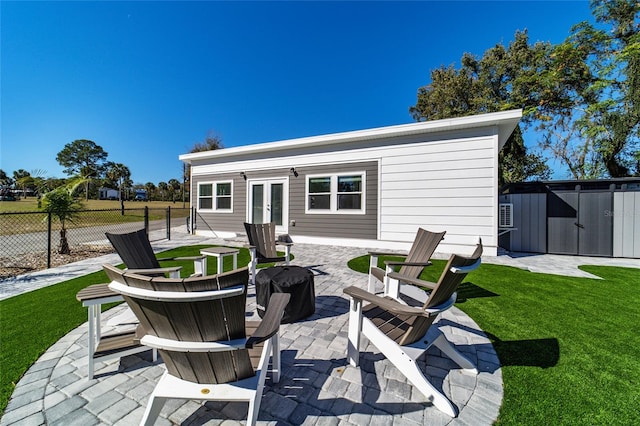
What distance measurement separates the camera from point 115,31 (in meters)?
7.76

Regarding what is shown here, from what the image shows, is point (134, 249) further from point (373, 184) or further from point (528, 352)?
point (373, 184)

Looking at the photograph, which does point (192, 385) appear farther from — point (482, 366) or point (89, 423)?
point (482, 366)

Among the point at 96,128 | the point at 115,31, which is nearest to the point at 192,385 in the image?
the point at 115,31

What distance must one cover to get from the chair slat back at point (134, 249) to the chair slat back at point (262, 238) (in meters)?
1.65

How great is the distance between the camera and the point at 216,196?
33.5 ft

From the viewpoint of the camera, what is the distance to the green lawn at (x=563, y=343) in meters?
1.58

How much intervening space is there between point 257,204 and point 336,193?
3268mm

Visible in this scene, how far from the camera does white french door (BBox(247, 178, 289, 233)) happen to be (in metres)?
8.86

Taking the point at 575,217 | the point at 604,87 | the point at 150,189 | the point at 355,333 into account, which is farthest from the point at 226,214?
the point at 150,189

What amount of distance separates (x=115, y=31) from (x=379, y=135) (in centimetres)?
903

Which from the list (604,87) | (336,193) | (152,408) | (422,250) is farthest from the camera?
(604,87)

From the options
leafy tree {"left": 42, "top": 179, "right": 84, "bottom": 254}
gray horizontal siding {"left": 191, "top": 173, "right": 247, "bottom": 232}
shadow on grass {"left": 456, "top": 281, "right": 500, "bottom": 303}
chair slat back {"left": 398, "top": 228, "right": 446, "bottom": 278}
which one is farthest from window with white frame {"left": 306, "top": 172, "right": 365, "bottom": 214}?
leafy tree {"left": 42, "top": 179, "right": 84, "bottom": 254}

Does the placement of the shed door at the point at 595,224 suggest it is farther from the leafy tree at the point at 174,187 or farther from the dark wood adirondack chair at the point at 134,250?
the leafy tree at the point at 174,187

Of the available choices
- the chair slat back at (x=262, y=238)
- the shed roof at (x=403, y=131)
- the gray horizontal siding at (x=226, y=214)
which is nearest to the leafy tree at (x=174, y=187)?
the gray horizontal siding at (x=226, y=214)
